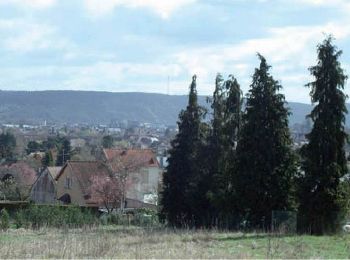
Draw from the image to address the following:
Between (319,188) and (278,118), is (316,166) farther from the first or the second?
(278,118)

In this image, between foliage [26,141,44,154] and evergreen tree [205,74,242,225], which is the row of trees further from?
foliage [26,141,44,154]

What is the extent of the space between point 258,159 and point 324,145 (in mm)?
5024

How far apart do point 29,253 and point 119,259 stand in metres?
2.55

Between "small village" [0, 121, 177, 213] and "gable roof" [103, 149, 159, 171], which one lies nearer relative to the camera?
"small village" [0, 121, 177, 213]

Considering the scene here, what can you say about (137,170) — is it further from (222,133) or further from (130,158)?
(222,133)

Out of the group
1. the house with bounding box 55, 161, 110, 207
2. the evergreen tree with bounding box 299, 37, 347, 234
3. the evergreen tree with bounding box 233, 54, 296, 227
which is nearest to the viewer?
the evergreen tree with bounding box 299, 37, 347, 234

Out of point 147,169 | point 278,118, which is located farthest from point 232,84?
point 147,169

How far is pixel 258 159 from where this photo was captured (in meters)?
36.9

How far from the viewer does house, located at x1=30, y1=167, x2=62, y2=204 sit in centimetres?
8019

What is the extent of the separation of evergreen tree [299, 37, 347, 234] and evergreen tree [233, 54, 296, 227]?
331 centimetres

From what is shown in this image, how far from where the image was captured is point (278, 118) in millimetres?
37625

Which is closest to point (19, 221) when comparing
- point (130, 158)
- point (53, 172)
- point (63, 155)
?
point (130, 158)

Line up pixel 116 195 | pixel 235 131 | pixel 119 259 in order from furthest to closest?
pixel 116 195 < pixel 235 131 < pixel 119 259

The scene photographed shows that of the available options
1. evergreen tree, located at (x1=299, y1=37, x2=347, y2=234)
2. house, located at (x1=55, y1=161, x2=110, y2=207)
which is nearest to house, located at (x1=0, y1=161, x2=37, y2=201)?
house, located at (x1=55, y1=161, x2=110, y2=207)
